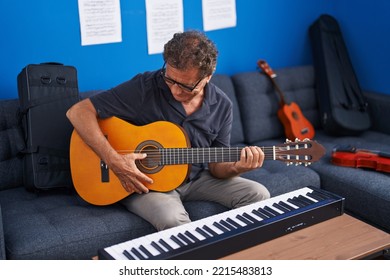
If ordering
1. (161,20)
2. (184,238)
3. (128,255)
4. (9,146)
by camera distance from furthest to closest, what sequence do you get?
(161,20) < (9,146) < (184,238) < (128,255)

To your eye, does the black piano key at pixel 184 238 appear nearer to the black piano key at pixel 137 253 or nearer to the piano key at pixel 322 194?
the black piano key at pixel 137 253

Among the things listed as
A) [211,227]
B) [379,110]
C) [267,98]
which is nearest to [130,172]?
[211,227]

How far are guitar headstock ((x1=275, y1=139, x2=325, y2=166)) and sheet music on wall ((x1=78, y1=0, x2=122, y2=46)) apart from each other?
4.67 ft

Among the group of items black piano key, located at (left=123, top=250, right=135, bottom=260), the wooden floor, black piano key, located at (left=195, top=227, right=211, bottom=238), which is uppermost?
black piano key, located at (left=195, top=227, right=211, bottom=238)

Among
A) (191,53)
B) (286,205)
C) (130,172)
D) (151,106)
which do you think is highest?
(191,53)

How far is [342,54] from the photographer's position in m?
3.94

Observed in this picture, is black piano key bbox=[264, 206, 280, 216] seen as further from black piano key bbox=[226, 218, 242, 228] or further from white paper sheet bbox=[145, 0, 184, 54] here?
white paper sheet bbox=[145, 0, 184, 54]

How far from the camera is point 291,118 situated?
3674mm

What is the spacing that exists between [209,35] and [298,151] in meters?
1.48

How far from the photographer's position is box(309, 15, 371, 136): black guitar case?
3730 millimetres

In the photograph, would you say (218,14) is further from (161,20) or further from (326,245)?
(326,245)

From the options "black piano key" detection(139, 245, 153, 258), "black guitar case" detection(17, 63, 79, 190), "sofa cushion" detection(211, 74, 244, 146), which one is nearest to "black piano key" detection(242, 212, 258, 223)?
"black piano key" detection(139, 245, 153, 258)

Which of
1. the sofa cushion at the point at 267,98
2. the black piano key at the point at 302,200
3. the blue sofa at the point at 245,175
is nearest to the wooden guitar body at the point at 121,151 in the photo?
the blue sofa at the point at 245,175

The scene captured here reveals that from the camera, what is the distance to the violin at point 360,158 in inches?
121
